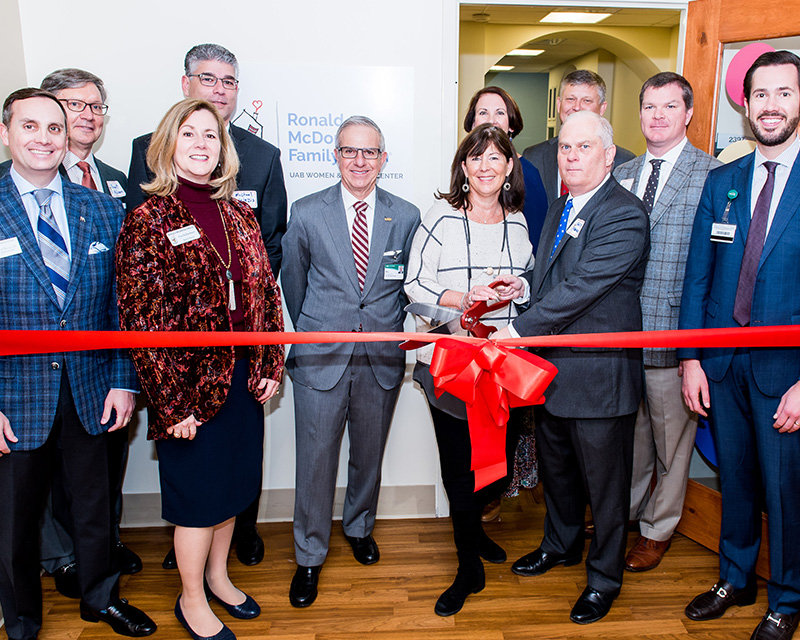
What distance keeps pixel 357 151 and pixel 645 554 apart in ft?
7.68

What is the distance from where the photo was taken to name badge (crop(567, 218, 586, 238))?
239 cm

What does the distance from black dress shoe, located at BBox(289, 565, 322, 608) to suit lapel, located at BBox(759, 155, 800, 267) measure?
2.30 m

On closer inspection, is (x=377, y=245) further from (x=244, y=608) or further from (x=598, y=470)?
(x=244, y=608)

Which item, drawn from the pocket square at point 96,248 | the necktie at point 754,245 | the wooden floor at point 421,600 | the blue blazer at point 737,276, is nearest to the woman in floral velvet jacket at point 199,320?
the pocket square at point 96,248

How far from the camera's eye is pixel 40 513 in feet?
8.10

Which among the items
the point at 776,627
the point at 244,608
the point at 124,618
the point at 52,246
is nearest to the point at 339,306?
the point at 52,246

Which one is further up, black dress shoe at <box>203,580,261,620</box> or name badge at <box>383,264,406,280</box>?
name badge at <box>383,264,406,280</box>

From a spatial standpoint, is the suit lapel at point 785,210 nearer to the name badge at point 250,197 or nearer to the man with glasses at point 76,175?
the name badge at point 250,197

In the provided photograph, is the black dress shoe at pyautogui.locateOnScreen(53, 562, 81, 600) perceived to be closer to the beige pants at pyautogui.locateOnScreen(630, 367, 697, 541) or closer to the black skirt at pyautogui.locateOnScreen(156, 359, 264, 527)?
the black skirt at pyautogui.locateOnScreen(156, 359, 264, 527)

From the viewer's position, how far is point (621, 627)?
256cm

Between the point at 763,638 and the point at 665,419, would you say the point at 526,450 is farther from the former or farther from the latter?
the point at 763,638

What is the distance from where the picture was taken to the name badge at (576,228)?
2.39m

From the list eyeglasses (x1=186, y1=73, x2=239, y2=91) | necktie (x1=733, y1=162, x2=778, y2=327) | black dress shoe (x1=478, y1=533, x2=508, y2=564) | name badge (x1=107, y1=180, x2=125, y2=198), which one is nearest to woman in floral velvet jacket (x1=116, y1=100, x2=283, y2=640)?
eyeglasses (x1=186, y1=73, x2=239, y2=91)

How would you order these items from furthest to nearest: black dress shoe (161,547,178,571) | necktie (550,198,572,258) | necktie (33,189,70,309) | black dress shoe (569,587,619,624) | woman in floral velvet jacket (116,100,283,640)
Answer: black dress shoe (161,547,178,571) < black dress shoe (569,587,619,624) < necktie (550,198,572,258) < necktie (33,189,70,309) < woman in floral velvet jacket (116,100,283,640)
